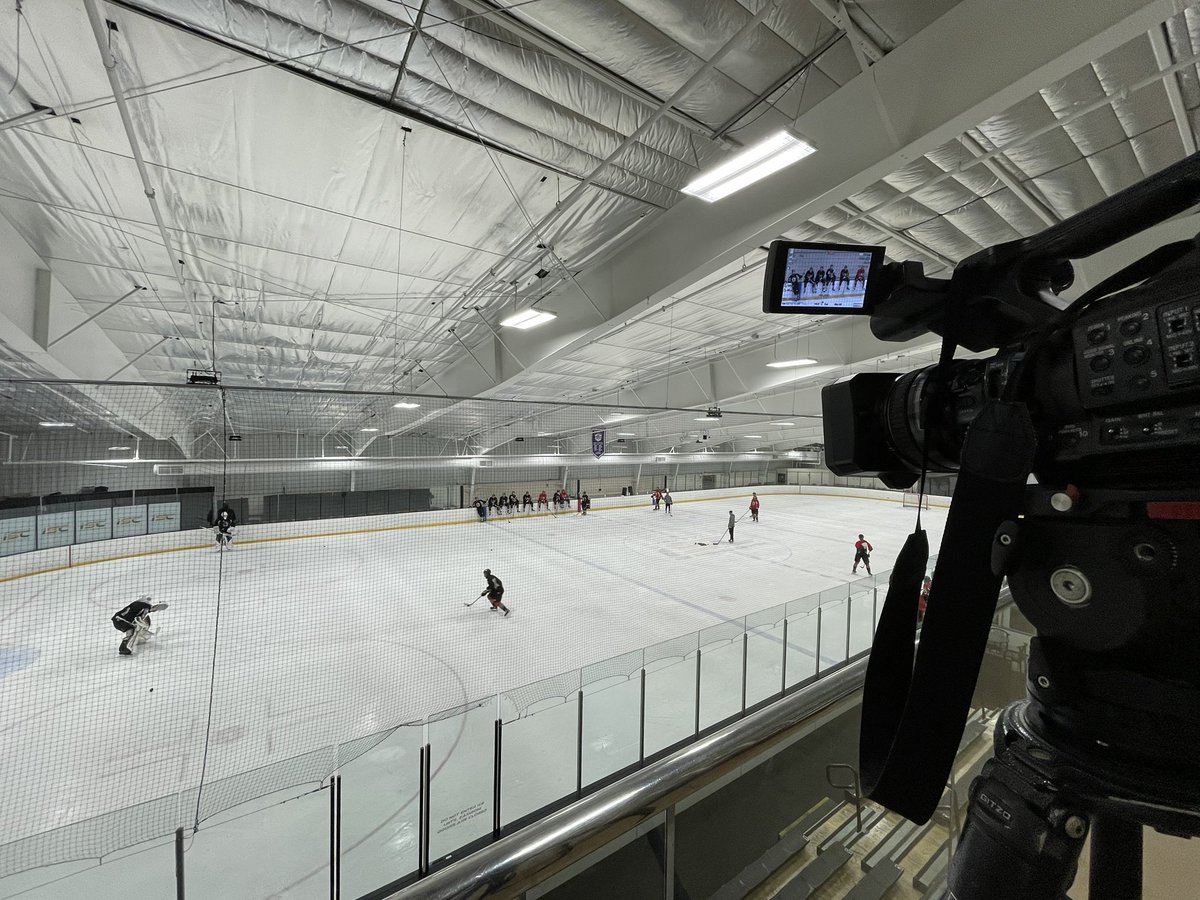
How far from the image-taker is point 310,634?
6.76 m

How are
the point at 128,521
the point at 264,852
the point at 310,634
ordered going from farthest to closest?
the point at 128,521 < the point at 310,634 < the point at 264,852

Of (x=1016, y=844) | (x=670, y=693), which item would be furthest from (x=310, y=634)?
(x=1016, y=844)

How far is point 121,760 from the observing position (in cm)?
405

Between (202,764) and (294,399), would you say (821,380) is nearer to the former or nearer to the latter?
(294,399)

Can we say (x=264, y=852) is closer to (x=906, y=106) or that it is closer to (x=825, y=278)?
(x=825, y=278)

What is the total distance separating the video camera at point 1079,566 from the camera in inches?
15.9

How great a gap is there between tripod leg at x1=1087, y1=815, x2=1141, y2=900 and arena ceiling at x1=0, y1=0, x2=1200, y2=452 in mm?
2817

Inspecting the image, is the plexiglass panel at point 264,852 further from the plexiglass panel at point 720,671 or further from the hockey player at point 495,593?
the hockey player at point 495,593

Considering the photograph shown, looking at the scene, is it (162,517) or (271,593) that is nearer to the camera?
Answer: (271,593)

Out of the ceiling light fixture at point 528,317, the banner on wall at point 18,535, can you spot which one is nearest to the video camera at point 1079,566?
the ceiling light fixture at point 528,317

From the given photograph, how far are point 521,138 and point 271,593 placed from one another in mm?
8830

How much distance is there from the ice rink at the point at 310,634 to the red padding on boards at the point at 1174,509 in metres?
2.87

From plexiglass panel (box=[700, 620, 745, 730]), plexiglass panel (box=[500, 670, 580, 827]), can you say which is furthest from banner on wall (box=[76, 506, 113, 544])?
plexiglass panel (box=[700, 620, 745, 730])

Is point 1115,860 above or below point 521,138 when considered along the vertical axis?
below
